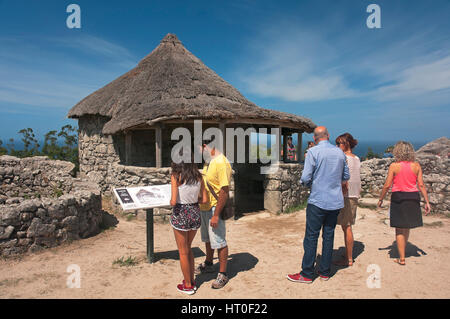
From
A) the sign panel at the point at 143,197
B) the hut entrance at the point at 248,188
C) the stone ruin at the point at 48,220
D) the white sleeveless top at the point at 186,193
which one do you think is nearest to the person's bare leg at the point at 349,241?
the white sleeveless top at the point at 186,193

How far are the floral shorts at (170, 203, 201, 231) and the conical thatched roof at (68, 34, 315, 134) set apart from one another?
414 cm

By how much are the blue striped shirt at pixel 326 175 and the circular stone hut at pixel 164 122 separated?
3.93 m

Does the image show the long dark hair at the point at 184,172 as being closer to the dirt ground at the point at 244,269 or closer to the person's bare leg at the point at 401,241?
the dirt ground at the point at 244,269

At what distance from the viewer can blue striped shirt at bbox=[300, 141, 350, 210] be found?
3322mm

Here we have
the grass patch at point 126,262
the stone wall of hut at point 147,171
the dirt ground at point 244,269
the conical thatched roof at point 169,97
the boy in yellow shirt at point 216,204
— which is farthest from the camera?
the stone wall of hut at point 147,171

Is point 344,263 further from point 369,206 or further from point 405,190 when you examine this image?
point 369,206

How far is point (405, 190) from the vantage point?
12.5ft

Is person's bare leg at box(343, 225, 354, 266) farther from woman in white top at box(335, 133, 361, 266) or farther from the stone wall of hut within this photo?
the stone wall of hut

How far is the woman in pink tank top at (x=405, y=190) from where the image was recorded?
12.5ft

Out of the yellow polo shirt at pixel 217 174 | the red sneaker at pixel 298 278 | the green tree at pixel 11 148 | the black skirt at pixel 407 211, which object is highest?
the green tree at pixel 11 148
